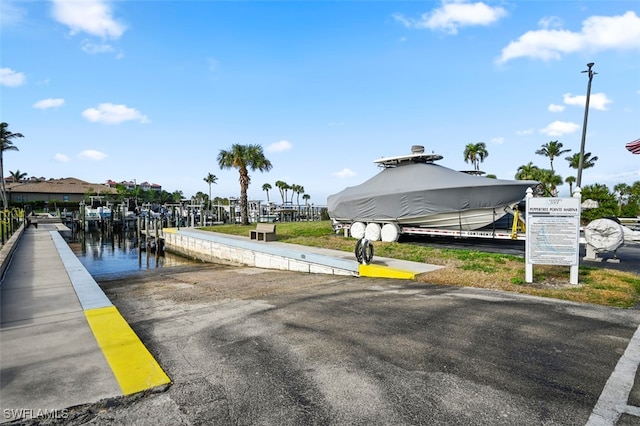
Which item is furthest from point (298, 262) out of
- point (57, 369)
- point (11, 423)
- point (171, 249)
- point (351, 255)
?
point (171, 249)

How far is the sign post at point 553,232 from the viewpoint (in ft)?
27.1

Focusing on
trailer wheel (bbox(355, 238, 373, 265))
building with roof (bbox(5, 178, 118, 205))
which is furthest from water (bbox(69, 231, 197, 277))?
building with roof (bbox(5, 178, 118, 205))

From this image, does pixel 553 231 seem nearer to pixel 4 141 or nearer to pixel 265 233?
pixel 265 233

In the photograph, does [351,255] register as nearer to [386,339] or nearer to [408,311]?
[408,311]

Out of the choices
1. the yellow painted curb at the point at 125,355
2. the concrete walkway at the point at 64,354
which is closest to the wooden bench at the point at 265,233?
the concrete walkway at the point at 64,354

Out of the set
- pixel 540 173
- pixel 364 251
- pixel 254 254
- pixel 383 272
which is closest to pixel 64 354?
pixel 383 272

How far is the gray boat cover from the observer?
47.6 ft

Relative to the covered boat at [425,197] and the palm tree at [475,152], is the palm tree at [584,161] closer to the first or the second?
the palm tree at [475,152]

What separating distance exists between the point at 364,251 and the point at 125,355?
7.44 metres

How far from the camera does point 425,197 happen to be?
15.5 m

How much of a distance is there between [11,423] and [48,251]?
15.2m

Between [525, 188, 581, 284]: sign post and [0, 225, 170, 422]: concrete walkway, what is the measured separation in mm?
8239

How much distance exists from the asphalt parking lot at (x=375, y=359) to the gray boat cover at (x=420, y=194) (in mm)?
7914

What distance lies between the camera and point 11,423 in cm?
291
